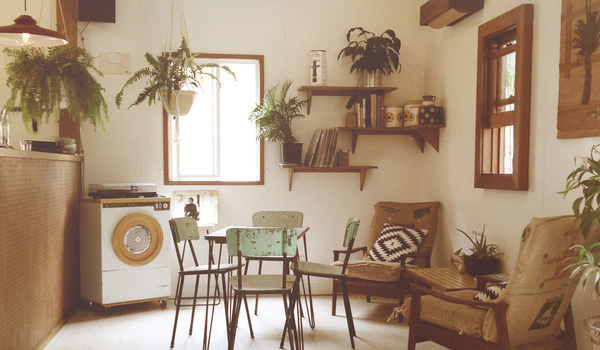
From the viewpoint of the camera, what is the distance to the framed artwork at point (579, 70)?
3.04 meters

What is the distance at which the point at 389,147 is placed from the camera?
569cm

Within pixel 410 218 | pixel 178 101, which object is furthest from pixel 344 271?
pixel 178 101

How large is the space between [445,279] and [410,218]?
1383 millimetres

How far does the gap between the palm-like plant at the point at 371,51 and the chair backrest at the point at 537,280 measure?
2988 mm

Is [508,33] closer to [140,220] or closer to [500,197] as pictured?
[500,197]

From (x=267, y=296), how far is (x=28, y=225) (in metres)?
2.51

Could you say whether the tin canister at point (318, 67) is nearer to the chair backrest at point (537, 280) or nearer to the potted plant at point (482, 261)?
the potted plant at point (482, 261)

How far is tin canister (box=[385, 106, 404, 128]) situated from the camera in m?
5.40

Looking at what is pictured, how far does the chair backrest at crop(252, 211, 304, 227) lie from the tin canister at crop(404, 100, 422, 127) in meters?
1.55

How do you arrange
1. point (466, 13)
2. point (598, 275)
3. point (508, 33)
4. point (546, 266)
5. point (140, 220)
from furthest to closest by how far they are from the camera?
point (140, 220) → point (466, 13) → point (508, 33) → point (546, 266) → point (598, 275)

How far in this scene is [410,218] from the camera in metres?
5.20

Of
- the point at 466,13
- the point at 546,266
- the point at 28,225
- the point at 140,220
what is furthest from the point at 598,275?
the point at 140,220

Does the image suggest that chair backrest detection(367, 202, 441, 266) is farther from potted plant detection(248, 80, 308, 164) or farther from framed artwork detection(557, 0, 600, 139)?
framed artwork detection(557, 0, 600, 139)

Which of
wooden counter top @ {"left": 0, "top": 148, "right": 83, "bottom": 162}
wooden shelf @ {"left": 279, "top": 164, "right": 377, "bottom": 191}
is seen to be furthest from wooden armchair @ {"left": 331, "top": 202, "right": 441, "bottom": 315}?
wooden counter top @ {"left": 0, "top": 148, "right": 83, "bottom": 162}
